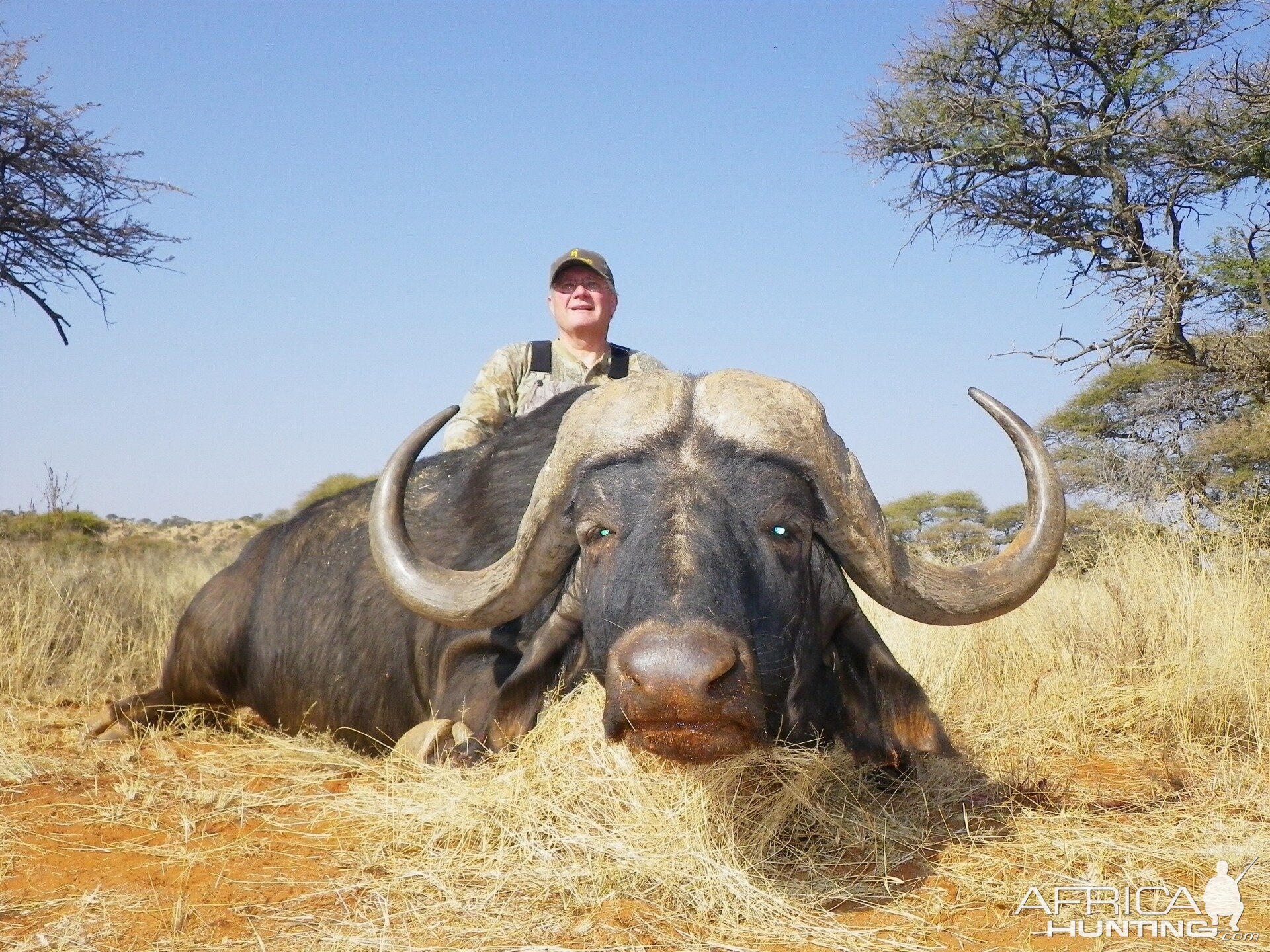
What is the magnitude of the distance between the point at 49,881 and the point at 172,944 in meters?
0.73

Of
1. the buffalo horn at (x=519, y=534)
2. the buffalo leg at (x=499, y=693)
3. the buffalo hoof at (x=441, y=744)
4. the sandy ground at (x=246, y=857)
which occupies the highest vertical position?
the buffalo horn at (x=519, y=534)

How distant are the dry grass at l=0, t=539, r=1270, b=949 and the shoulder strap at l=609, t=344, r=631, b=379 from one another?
114 inches

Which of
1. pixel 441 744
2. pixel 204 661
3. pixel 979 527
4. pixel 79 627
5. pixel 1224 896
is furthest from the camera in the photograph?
pixel 979 527

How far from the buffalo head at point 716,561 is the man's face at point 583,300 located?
3.30 m

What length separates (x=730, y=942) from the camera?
2602mm

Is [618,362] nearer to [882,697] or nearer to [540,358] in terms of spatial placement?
[540,358]

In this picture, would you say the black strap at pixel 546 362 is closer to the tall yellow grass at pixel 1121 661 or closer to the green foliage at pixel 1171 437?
the tall yellow grass at pixel 1121 661

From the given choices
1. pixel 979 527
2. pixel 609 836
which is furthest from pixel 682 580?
pixel 979 527

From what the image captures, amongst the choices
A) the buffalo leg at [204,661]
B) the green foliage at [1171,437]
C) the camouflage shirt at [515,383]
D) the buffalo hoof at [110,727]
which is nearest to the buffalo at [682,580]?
the buffalo leg at [204,661]

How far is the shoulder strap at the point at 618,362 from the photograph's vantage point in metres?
6.60

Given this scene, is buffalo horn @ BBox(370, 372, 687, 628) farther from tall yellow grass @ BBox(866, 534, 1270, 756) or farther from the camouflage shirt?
the camouflage shirt

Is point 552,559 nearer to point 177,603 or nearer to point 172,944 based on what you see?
point 172,944

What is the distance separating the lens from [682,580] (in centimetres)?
271
